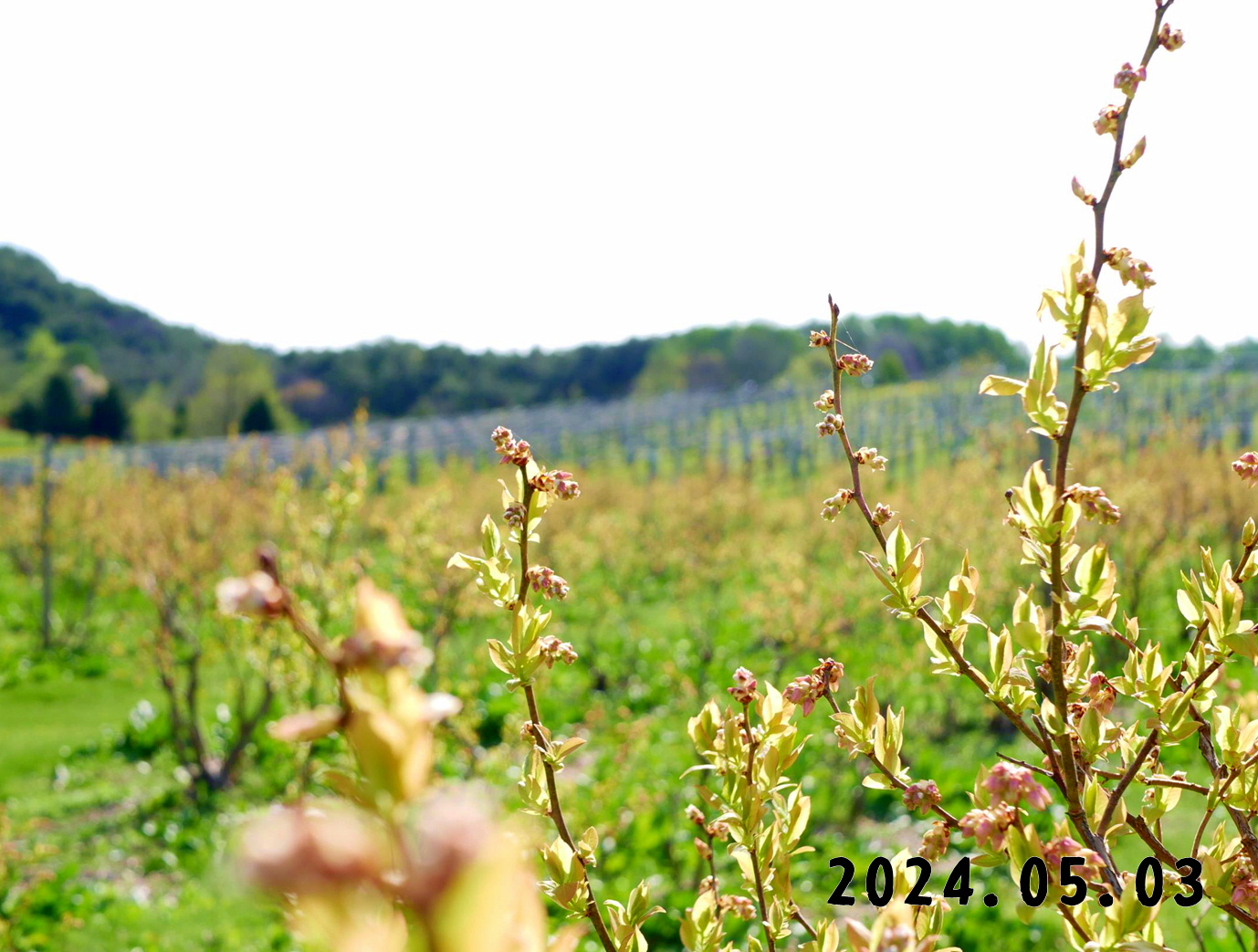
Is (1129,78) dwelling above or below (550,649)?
above

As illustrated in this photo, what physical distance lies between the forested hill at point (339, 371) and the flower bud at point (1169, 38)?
4065cm

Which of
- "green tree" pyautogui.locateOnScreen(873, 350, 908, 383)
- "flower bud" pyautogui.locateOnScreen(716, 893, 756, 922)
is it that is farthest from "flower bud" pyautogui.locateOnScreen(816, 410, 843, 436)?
"green tree" pyautogui.locateOnScreen(873, 350, 908, 383)

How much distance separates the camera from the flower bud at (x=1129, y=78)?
3.60 ft

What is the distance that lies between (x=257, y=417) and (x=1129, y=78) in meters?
52.2

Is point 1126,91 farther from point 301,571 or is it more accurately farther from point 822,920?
point 301,571

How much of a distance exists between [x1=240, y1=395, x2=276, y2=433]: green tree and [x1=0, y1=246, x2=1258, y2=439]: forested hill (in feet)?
0.19

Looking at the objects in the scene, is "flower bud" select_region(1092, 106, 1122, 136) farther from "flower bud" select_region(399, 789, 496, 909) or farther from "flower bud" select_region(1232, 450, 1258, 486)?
"flower bud" select_region(399, 789, 496, 909)

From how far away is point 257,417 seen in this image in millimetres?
48938

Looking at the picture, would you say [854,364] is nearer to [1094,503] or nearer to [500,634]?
[1094,503]

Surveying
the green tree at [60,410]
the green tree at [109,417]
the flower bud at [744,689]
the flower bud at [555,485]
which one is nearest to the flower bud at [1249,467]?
the flower bud at [744,689]

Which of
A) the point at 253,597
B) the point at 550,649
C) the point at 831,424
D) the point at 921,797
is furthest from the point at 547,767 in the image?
the point at 253,597

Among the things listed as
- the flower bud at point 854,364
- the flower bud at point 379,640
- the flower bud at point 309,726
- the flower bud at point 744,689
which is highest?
the flower bud at point 854,364

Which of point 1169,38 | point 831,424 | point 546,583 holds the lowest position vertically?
Answer: point 546,583

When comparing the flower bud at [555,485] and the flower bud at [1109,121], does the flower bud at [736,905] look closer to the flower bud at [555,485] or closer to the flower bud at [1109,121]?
the flower bud at [555,485]
